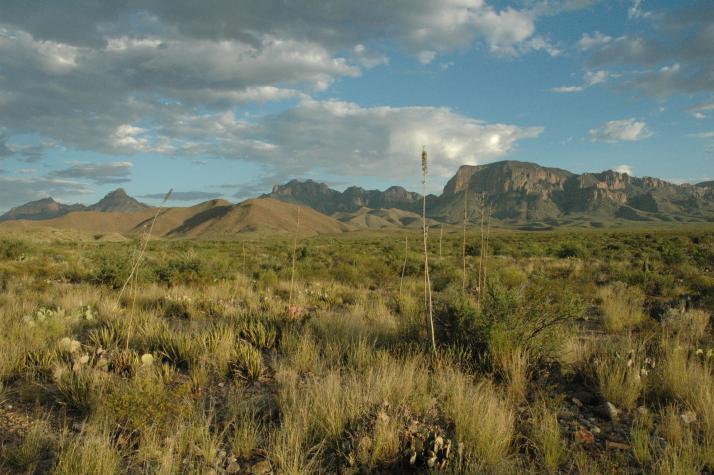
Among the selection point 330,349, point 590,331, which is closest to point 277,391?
point 330,349

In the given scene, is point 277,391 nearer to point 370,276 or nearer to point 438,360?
point 438,360

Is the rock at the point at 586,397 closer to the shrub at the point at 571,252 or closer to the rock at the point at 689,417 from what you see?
the rock at the point at 689,417

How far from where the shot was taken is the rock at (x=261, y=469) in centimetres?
278

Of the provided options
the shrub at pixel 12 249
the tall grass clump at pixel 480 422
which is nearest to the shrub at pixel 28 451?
the tall grass clump at pixel 480 422

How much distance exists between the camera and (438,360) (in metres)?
4.50

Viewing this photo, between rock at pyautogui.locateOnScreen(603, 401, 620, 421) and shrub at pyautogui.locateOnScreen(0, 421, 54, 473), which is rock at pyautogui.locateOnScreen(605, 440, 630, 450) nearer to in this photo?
rock at pyautogui.locateOnScreen(603, 401, 620, 421)

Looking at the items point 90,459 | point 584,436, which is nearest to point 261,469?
point 90,459

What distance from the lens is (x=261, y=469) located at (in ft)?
9.16

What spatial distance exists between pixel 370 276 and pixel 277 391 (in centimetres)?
1067

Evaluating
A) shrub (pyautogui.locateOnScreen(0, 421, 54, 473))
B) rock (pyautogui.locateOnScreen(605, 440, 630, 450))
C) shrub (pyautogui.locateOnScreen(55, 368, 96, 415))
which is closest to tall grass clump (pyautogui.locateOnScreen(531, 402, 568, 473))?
rock (pyautogui.locateOnScreen(605, 440, 630, 450))

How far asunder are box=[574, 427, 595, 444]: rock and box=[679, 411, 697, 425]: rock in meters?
0.81

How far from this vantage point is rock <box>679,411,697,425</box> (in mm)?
3422

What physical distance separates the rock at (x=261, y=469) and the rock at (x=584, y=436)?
8.01 ft

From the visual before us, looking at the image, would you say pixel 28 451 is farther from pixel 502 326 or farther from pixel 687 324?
pixel 687 324
